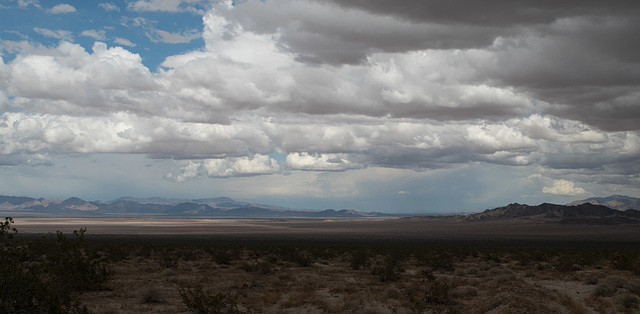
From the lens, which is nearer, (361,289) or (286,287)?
(361,289)

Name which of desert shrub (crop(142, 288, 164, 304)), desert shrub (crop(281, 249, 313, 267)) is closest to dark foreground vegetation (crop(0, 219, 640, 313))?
desert shrub (crop(142, 288, 164, 304))

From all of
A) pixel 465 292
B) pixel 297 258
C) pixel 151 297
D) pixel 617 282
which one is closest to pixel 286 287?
pixel 151 297

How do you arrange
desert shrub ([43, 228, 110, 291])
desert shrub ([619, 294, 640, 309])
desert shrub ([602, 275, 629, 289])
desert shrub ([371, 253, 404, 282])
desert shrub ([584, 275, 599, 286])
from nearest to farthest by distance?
1. desert shrub ([619, 294, 640, 309])
2. desert shrub ([43, 228, 110, 291])
3. desert shrub ([602, 275, 629, 289])
4. desert shrub ([584, 275, 599, 286])
5. desert shrub ([371, 253, 404, 282])

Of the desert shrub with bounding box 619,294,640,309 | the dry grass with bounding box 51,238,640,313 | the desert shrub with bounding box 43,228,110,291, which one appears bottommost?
the dry grass with bounding box 51,238,640,313

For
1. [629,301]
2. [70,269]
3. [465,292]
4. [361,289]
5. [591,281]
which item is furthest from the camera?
[591,281]

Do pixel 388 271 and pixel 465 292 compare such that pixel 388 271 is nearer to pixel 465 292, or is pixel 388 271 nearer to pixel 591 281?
pixel 465 292

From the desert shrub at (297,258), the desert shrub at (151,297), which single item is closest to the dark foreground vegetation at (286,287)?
the desert shrub at (151,297)

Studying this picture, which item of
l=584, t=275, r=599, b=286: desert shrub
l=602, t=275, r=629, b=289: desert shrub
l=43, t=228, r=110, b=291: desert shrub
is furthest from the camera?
l=584, t=275, r=599, b=286: desert shrub

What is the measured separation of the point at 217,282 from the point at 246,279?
220 centimetres

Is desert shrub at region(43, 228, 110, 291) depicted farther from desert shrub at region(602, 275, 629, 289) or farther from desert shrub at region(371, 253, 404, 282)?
desert shrub at region(602, 275, 629, 289)

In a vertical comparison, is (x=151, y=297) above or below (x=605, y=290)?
below

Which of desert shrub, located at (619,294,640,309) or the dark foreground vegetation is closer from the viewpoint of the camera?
the dark foreground vegetation

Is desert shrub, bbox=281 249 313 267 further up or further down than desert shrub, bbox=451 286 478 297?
further down

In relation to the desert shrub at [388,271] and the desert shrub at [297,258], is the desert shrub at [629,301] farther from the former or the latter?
the desert shrub at [297,258]
